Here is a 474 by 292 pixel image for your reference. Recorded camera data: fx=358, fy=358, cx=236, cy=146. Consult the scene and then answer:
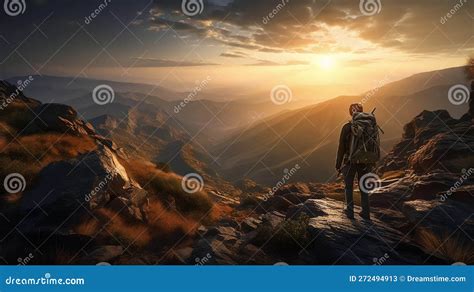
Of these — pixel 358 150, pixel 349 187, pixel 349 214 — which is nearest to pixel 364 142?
pixel 358 150

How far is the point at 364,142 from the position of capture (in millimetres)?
9734

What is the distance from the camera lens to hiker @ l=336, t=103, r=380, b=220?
9.73 m

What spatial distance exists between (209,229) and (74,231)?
11.9ft

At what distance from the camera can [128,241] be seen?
964 cm

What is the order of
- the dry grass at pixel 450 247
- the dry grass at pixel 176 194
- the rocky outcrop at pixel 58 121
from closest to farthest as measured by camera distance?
the dry grass at pixel 450 247 → the dry grass at pixel 176 194 → the rocky outcrop at pixel 58 121

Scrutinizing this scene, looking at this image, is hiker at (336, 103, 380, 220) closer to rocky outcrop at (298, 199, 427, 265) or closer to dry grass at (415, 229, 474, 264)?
rocky outcrop at (298, 199, 427, 265)

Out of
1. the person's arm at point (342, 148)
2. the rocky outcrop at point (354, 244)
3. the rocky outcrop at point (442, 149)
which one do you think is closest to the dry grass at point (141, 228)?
the rocky outcrop at point (354, 244)

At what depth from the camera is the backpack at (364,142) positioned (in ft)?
31.8

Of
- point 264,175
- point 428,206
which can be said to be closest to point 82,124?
point 428,206

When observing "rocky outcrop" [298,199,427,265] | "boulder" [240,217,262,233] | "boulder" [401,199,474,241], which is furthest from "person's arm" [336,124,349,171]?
"boulder" [240,217,262,233]

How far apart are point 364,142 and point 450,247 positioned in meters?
3.26

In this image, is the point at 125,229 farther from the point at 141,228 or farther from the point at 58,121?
the point at 58,121

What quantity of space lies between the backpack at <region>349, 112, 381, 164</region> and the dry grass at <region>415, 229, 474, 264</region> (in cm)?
238

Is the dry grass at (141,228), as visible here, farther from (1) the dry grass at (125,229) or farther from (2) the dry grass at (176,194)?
(2) the dry grass at (176,194)
